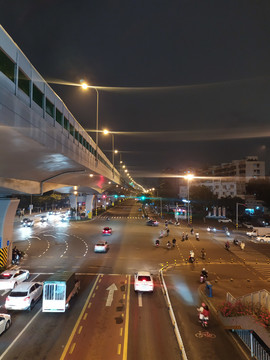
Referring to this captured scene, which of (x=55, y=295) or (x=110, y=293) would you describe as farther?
(x=110, y=293)

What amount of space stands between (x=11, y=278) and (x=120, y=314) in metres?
9.31

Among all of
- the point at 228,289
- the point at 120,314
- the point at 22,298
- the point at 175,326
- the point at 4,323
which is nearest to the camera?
the point at 4,323

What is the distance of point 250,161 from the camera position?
10506cm

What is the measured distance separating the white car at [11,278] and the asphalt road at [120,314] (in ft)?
3.96

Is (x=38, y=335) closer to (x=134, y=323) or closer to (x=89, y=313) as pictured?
(x=89, y=313)

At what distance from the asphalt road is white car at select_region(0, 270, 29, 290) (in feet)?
3.96

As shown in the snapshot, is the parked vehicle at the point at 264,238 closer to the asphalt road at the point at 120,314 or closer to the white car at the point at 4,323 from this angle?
the asphalt road at the point at 120,314

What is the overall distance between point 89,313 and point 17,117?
35.0ft

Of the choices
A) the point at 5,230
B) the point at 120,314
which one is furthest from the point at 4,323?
the point at 5,230

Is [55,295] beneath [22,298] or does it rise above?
above

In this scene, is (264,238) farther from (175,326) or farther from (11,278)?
(11,278)

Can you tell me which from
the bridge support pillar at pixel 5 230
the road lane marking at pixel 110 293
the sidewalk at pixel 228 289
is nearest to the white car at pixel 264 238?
the sidewalk at pixel 228 289

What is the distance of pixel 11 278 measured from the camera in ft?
59.4

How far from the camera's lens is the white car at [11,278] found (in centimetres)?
1769
